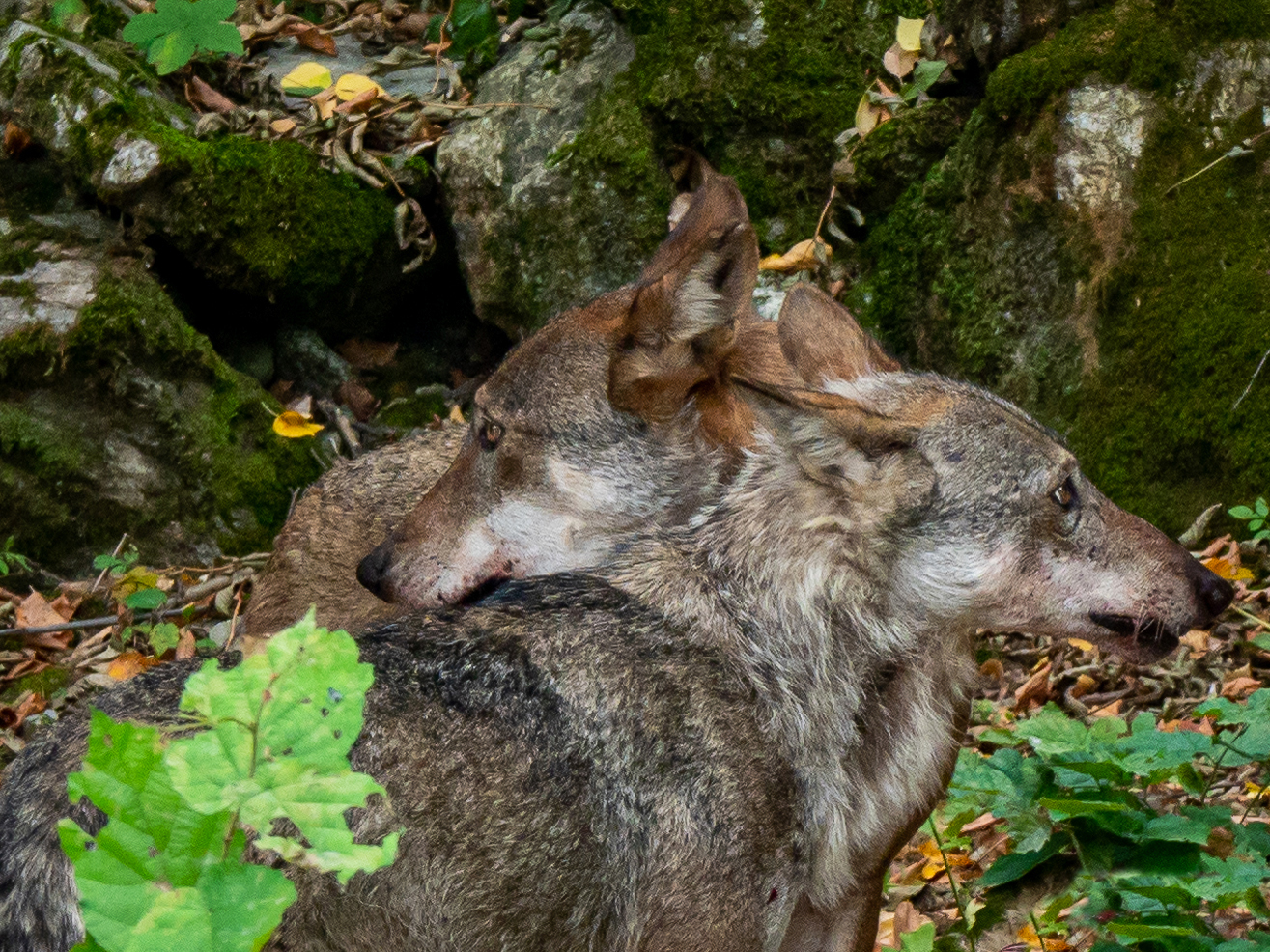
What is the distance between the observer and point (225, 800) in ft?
5.10

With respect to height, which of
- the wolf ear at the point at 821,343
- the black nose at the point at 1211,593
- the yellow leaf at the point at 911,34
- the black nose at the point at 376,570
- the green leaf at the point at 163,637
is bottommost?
the green leaf at the point at 163,637

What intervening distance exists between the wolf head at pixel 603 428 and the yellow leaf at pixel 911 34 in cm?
374

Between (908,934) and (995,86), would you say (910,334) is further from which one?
(908,934)

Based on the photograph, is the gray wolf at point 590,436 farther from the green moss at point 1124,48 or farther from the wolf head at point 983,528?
the green moss at point 1124,48

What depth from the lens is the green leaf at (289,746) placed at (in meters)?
1.56

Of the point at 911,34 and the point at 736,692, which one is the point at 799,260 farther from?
the point at 736,692

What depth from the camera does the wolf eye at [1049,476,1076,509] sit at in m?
3.91

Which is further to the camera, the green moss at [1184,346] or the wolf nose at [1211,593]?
the green moss at [1184,346]

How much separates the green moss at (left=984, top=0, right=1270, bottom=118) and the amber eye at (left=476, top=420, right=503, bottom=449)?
3.58m

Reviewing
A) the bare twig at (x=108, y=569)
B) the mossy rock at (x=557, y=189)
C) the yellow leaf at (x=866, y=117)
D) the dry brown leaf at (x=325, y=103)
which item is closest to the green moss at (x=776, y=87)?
the yellow leaf at (x=866, y=117)

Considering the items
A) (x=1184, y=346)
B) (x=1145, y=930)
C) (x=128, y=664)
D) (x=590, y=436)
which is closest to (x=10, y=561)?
(x=128, y=664)

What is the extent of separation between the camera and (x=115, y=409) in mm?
8180

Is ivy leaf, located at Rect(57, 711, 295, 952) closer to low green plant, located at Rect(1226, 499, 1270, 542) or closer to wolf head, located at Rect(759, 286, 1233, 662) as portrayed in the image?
wolf head, located at Rect(759, 286, 1233, 662)

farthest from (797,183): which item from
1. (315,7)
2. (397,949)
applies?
(397,949)
